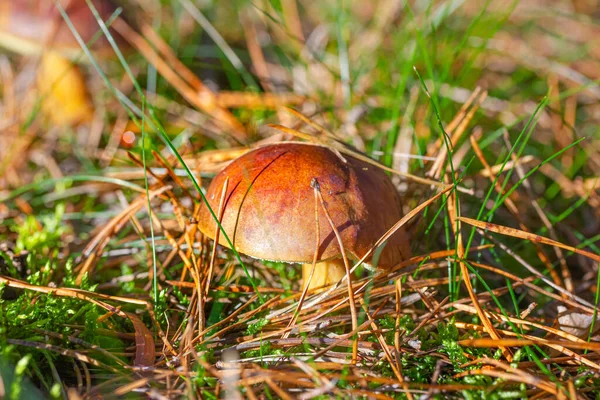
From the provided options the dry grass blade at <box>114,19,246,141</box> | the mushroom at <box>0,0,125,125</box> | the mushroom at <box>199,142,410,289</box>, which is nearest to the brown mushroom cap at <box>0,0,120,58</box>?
the mushroom at <box>0,0,125,125</box>

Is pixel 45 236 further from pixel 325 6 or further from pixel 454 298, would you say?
pixel 325 6

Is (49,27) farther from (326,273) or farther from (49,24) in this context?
(326,273)

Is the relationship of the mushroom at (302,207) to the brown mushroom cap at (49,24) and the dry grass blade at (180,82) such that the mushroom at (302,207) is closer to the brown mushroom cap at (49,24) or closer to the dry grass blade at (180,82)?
the dry grass blade at (180,82)

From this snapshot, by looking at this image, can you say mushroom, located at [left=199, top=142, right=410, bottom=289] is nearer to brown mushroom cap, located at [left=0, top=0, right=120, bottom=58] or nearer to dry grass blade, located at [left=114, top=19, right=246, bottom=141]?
dry grass blade, located at [left=114, top=19, right=246, bottom=141]

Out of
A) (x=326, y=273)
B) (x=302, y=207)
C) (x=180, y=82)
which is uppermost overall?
(x=180, y=82)

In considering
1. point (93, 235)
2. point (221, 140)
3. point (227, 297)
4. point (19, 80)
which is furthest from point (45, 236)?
point (19, 80)

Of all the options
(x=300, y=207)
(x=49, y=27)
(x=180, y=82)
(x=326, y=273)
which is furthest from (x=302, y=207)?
(x=49, y=27)

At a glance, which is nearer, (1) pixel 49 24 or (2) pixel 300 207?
(2) pixel 300 207

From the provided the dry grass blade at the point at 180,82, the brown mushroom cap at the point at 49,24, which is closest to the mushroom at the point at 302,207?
the dry grass blade at the point at 180,82
